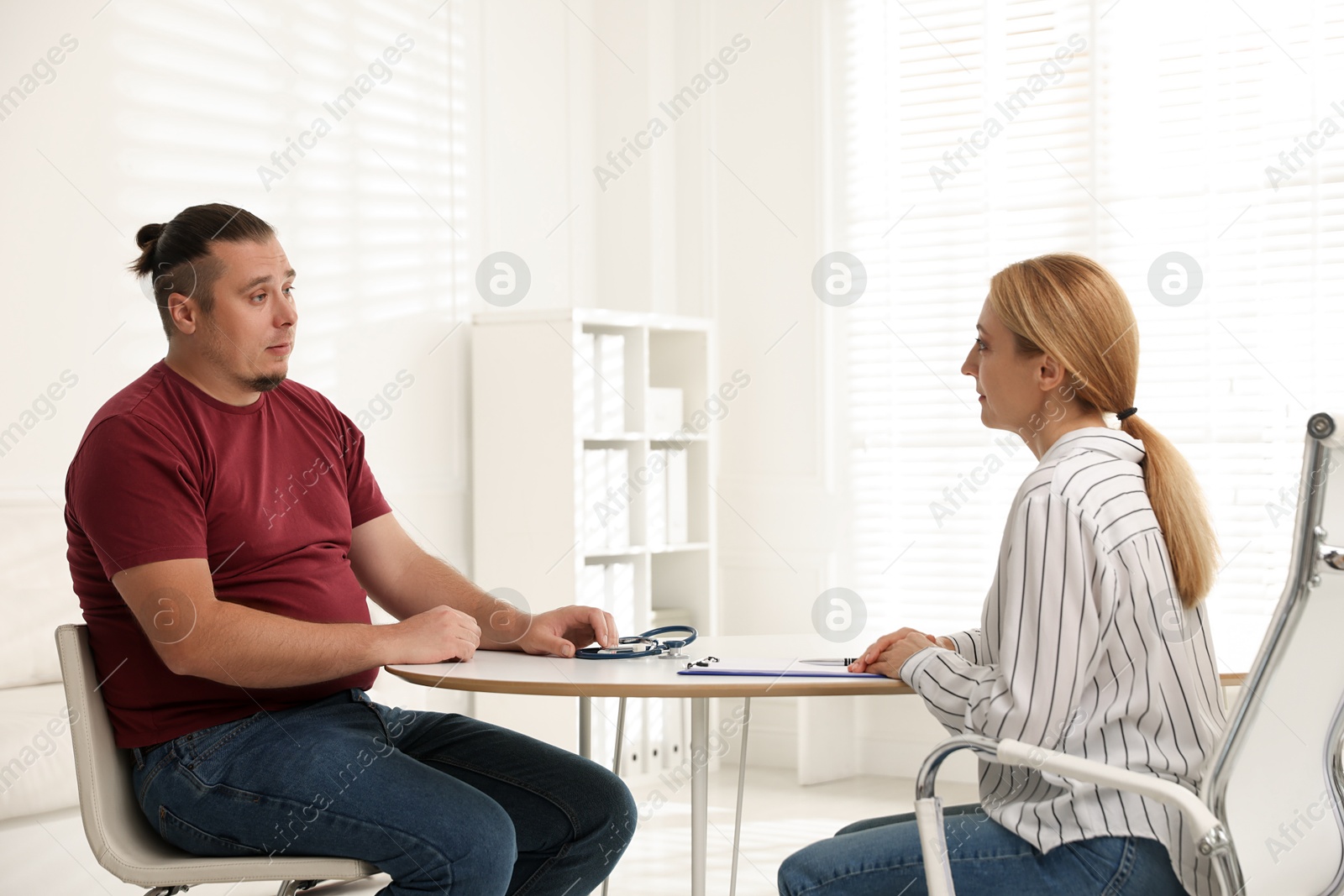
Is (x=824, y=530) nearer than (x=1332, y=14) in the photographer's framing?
No

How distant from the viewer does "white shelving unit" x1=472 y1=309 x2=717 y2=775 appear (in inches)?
161

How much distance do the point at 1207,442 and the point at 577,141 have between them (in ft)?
8.23

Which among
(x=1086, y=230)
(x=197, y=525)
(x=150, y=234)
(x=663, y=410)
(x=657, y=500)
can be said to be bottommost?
(x=657, y=500)

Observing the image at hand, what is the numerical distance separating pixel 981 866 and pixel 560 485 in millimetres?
2741

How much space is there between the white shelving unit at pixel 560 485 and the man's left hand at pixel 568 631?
193 centimetres

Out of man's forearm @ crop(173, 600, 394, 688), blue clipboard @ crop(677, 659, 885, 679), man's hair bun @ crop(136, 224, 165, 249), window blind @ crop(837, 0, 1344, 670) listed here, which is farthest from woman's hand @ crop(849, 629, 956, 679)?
window blind @ crop(837, 0, 1344, 670)

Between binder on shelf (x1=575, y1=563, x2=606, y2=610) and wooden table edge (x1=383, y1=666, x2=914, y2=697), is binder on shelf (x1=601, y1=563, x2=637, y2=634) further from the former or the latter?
wooden table edge (x1=383, y1=666, x2=914, y2=697)

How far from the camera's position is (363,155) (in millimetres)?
3949

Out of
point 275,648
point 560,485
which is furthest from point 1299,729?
point 560,485

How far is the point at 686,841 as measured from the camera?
3891 mm

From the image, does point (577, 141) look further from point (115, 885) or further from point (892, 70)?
point (115, 885)

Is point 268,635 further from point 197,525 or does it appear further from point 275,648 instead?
point 197,525

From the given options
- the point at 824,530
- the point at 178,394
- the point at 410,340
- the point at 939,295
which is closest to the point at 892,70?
the point at 939,295

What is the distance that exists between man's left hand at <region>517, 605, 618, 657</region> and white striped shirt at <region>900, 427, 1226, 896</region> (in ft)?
2.38
